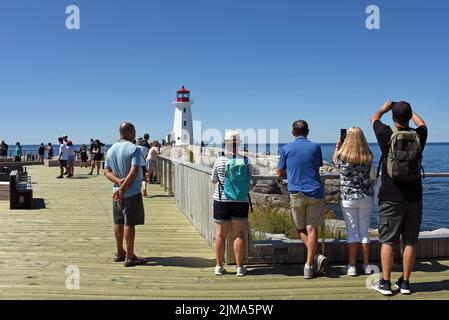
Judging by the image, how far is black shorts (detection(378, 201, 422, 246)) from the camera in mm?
4605

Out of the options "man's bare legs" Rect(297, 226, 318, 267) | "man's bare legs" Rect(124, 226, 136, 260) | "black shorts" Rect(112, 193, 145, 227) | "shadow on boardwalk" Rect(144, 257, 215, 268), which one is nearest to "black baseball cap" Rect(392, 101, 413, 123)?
"man's bare legs" Rect(297, 226, 318, 267)

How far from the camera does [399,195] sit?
15.0 feet

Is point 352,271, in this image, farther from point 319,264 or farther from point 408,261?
point 408,261

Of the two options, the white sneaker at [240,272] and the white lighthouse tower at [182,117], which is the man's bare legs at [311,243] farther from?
the white lighthouse tower at [182,117]

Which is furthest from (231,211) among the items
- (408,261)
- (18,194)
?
(18,194)

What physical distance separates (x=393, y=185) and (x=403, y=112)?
75 centimetres

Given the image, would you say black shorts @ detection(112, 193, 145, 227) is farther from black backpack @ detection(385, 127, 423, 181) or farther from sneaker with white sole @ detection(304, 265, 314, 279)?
black backpack @ detection(385, 127, 423, 181)

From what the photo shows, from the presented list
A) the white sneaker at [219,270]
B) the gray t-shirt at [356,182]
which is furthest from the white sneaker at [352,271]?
the white sneaker at [219,270]

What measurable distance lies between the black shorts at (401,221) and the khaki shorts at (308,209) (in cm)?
80

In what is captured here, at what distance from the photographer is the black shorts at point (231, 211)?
5.29 m
